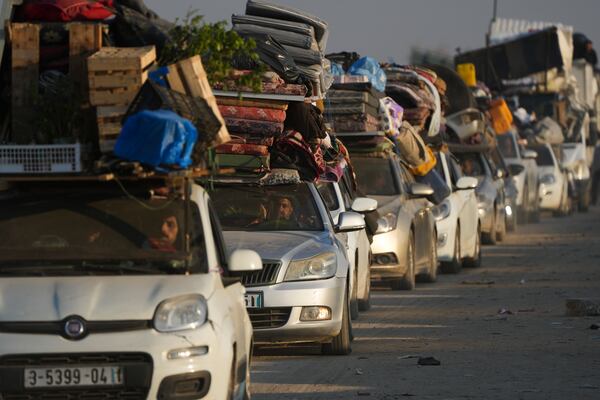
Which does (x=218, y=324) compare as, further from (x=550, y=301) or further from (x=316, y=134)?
(x=550, y=301)

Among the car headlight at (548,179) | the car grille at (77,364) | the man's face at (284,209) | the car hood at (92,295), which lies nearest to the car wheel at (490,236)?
the car headlight at (548,179)

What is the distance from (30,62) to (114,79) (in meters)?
0.95

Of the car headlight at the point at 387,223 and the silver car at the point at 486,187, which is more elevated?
the car headlight at the point at 387,223

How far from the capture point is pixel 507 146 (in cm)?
4081

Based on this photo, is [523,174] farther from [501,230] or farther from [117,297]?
[117,297]

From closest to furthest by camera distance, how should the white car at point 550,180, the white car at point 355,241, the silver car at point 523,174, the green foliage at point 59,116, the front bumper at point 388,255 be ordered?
1. the green foliage at point 59,116
2. the white car at point 355,241
3. the front bumper at point 388,255
4. the silver car at point 523,174
5. the white car at point 550,180

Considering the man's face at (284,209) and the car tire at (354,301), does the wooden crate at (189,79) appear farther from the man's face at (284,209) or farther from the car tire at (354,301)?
the car tire at (354,301)

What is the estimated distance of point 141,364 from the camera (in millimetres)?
9141

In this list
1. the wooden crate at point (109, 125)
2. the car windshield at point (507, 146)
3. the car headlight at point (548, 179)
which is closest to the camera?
the wooden crate at point (109, 125)

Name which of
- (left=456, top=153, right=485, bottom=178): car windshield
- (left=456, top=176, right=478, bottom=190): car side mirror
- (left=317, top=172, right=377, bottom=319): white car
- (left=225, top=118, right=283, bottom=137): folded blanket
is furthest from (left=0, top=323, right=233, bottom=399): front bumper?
(left=456, top=153, right=485, bottom=178): car windshield

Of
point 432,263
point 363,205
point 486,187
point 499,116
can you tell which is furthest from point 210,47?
point 499,116

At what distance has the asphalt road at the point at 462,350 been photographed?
39.1 ft

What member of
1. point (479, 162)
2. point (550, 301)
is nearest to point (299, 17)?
point (550, 301)

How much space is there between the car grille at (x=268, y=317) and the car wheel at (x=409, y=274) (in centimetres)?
749
